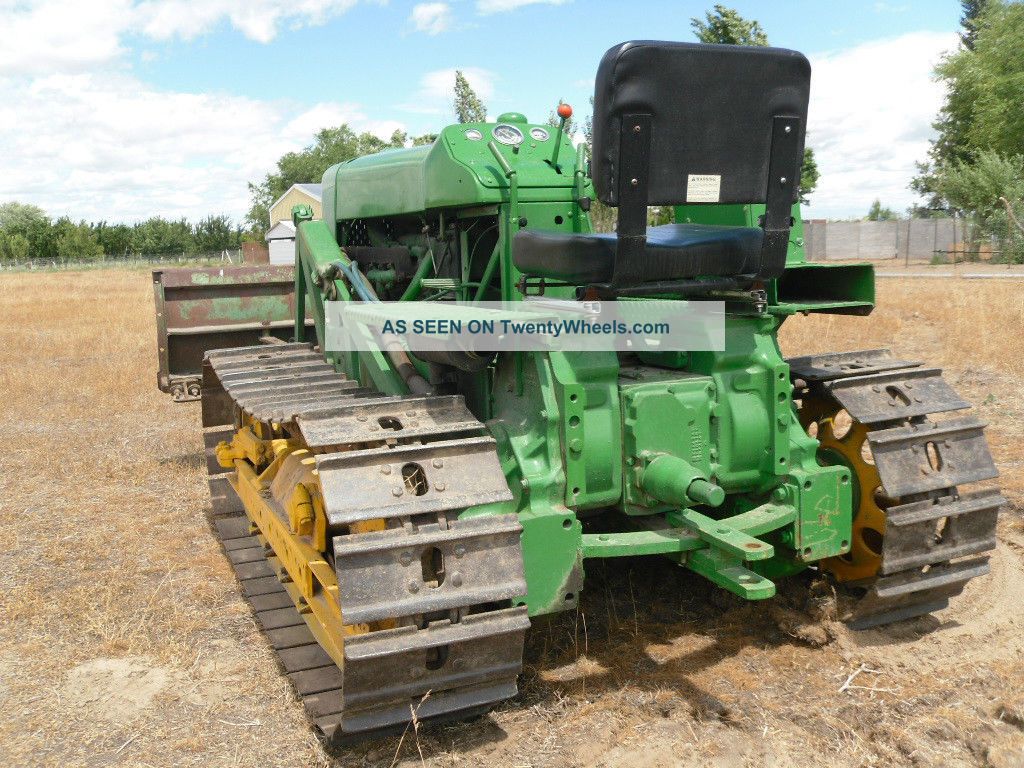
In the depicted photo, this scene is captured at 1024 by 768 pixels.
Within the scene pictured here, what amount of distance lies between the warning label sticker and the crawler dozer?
0.04 ft

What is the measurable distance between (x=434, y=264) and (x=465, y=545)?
2427 millimetres

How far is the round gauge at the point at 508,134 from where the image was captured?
4.93 meters

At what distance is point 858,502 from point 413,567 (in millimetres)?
2379

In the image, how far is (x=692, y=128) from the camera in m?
3.39

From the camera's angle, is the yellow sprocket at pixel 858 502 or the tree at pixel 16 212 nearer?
the yellow sprocket at pixel 858 502

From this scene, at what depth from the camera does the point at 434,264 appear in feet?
17.9

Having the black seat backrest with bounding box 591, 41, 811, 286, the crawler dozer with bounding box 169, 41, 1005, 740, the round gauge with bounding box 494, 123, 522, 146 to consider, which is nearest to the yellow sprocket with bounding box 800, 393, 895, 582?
the crawler dozer with bounding box 169, 41, 1005, 740

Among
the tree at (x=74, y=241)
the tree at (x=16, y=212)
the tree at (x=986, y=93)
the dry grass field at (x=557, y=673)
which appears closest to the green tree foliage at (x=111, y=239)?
the tree at (x=74, y=241)

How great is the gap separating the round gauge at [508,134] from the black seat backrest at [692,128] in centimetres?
161

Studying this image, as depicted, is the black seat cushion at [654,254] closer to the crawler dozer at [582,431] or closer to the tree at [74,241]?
the crawler dozer at [582,431]

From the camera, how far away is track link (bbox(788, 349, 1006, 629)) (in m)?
4.31

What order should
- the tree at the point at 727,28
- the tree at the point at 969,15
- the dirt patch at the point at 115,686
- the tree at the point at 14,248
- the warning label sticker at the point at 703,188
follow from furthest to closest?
the tree at the point at 14,248 < the tree at the point at 969,15 < the tree at the point at 727,28 < the dirt patch at the point at 115,686 < the warning label sticker at the point at 703,188

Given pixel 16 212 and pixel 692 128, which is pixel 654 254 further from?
pixel 16 212

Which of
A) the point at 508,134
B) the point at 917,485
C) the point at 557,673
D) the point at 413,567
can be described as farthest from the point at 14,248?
the point at 917,485
